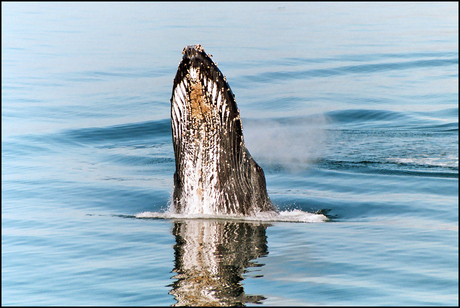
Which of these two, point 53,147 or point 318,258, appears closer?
point 318,258

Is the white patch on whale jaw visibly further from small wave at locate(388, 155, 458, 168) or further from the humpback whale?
small wave at locate(388, 155, 458, 168)

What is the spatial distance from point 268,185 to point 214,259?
12.3ft

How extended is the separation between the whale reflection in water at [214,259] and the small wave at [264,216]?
0.20 ft

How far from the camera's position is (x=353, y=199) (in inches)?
306

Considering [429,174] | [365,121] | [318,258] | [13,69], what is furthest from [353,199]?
[13,69]

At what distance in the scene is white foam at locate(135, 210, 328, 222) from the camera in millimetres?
6266

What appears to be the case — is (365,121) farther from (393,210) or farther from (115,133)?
(393,210)

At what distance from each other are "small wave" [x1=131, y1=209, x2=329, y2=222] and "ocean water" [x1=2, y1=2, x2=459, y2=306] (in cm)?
3

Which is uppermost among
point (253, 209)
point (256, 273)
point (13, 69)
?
point (13, 69)

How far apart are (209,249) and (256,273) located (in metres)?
0.69

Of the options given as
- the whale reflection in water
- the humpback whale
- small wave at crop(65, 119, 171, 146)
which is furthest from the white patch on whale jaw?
small wave at crop(65, 119, 171, 146)

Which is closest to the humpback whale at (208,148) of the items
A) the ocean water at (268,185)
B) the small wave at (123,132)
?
the ocean water at (268,185)

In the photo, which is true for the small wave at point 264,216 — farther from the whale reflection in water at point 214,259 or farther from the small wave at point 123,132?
the small wave at point 123,132

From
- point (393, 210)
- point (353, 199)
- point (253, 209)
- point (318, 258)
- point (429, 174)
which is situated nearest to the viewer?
point (318, 258)
